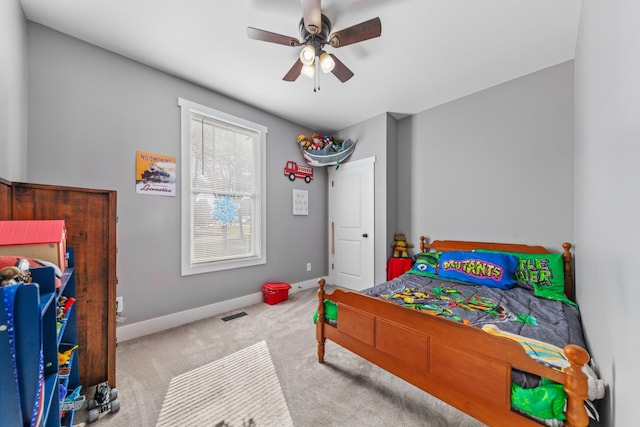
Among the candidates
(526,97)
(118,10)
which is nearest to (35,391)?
(118,10)

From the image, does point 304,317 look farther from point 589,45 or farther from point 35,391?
point 589,45

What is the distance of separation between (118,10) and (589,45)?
3248mm

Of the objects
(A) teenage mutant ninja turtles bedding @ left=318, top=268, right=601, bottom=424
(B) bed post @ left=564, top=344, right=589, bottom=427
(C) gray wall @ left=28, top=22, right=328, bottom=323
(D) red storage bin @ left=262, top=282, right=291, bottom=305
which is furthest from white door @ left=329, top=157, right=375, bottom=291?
(B) bed post @ left=564, top=344, right=589, bottom=427

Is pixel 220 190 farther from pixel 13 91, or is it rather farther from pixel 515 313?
pixel 515 313

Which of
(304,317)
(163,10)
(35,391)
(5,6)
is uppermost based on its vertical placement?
(163,10)

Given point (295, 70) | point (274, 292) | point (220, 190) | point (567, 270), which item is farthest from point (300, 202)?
point (567, 270)

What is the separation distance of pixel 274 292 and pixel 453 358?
93.1 inches

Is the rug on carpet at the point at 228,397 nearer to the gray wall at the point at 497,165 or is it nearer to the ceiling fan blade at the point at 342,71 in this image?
the ceiling fan blade at the point at 342,71

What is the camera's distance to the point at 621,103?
0.90m

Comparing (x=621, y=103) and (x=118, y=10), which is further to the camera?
(x=118, y=10)

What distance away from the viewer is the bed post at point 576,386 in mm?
931

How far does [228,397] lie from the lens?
1.61 meters

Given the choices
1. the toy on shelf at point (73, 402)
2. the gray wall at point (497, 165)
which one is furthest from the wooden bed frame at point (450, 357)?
the gray wall at point (497, 165)

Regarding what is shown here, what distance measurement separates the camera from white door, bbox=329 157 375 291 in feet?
12.2
